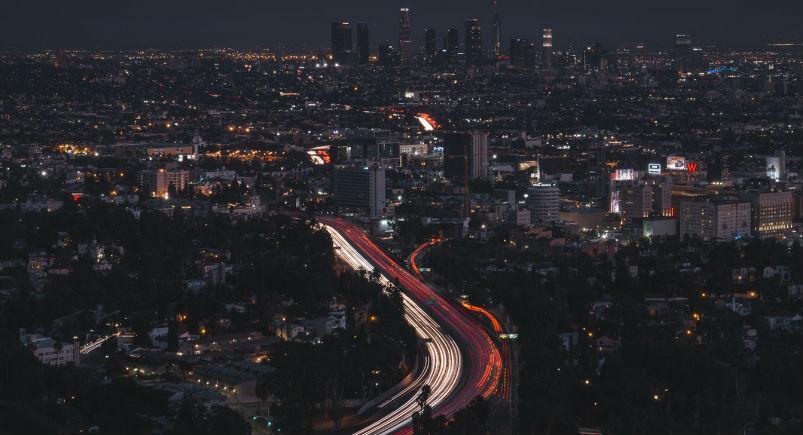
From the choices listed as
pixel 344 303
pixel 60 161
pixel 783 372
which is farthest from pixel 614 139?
pixel 783 372

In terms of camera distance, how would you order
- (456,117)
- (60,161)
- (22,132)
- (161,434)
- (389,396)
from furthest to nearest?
(456,117), (22,132), (60,161), (389,396), (161,434)

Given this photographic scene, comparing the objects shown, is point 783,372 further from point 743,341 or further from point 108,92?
point 108,92

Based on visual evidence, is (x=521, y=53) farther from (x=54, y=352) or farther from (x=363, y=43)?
(x=54, y=352)

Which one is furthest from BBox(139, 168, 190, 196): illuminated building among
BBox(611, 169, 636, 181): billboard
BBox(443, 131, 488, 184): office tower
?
BBox(611, 169, 636, 181): billboard

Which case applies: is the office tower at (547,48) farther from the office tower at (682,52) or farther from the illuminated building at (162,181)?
the illuminated building at (162,181)

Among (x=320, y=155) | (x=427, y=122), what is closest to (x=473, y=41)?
(x=427, y=122)

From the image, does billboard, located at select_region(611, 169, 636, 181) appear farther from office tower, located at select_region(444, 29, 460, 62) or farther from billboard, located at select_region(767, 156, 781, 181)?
office tower, located at select_region(444, 29, 460, 62)

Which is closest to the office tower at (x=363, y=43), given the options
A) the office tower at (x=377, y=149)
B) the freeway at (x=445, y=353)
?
the office tower at (x=377, y=149)
